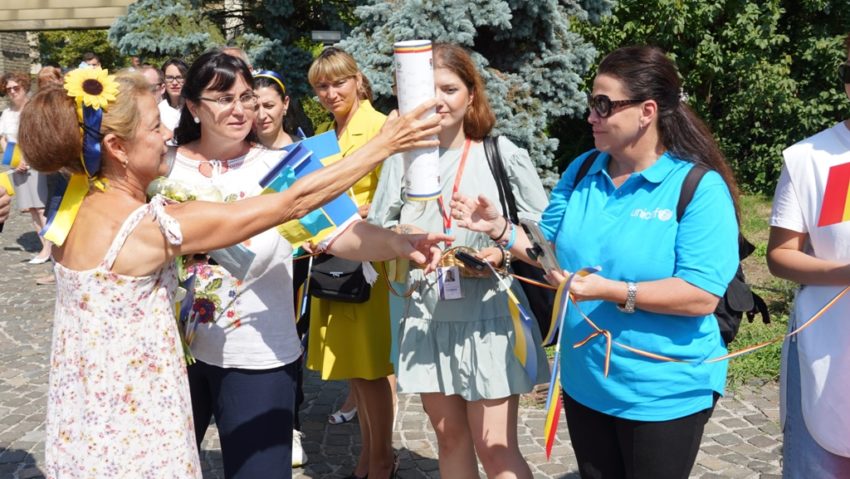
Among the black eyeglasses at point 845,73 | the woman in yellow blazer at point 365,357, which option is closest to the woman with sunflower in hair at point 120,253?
the black eyeglasses at point 845,73

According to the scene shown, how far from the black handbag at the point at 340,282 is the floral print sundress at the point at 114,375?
5.64 feet

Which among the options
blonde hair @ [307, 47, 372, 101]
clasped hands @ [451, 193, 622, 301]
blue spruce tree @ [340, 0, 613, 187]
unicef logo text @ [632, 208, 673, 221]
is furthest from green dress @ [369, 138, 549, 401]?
blue spruce tree @ [340, 0, 613, 187]

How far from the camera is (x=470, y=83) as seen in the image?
340cm

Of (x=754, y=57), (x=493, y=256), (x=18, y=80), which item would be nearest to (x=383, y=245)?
(x=493, y=256)

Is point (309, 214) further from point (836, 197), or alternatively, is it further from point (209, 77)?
point (836, 197)

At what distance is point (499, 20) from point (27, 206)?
6.58 meters

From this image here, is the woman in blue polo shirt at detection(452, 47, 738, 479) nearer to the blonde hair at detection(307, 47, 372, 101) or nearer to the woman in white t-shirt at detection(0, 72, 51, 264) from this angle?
the blonde hair at detection(307, 47, 372, 101)

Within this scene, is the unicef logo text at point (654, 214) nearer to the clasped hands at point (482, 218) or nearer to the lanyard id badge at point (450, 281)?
the clasped hands at point (482, 218)

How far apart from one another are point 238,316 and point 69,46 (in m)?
33.0

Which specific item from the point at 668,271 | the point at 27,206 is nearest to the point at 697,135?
the point at 668,271

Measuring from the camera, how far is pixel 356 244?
3.16 metres

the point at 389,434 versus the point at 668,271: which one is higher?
the point at 668,271

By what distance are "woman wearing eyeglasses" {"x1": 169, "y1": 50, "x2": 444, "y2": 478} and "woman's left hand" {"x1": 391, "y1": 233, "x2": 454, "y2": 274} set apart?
0.41 meters

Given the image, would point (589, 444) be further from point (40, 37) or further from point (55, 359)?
point (40, 37)
